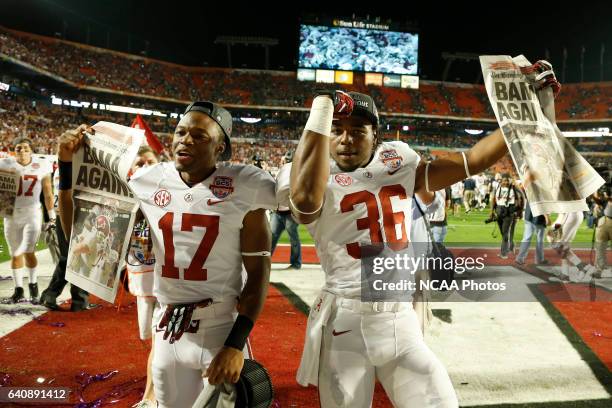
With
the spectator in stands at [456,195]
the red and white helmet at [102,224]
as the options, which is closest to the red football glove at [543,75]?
the red and white helmet at [102,224]

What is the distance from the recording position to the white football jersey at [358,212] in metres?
2.08

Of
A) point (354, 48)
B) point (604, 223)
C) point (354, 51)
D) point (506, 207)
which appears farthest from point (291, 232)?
point (354, 48)

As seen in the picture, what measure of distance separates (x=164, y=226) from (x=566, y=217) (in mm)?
8062

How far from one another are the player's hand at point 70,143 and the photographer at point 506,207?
31.4 ft

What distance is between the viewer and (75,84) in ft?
126

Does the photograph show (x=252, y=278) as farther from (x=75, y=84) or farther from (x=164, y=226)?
(x=75, y=84)

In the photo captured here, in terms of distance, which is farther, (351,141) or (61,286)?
(61,286)

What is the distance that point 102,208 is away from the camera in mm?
2195

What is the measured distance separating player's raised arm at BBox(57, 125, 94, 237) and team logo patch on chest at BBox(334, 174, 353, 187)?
50.5 inches

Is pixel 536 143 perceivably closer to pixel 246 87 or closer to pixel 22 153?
pixel 22 153

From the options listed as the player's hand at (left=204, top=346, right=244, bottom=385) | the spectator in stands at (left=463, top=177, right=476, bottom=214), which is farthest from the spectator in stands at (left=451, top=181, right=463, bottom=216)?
the player's hand at (left=204, top=346, right=244, bottom=385)

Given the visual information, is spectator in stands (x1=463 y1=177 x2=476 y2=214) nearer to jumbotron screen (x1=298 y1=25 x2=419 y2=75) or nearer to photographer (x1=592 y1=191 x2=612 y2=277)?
photographer (x1=592 y1=191 x2=612 y2=277)

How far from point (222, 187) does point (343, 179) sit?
57cm

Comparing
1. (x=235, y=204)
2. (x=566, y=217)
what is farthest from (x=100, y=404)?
(x=566, y=217)
